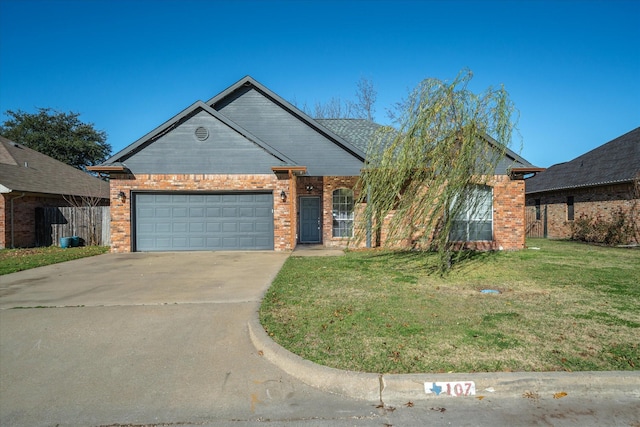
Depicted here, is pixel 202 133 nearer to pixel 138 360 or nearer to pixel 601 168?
pixel 138 360

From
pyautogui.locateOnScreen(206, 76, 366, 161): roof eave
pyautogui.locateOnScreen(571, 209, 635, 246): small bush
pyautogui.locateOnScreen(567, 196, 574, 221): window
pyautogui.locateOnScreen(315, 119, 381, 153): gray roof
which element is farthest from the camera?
pyautogui.locateOnScreen(567, 196, 574, 221): window

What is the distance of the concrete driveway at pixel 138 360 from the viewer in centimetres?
312

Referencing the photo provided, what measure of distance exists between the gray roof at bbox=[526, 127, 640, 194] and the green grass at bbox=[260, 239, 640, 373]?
969 centimetres

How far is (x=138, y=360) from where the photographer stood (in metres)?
4.04

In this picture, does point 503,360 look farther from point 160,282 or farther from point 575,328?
point 160,282

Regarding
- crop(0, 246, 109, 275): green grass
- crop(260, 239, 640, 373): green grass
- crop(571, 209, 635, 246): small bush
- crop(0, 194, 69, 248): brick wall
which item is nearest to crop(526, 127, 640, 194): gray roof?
crop(571, 209, 635, 246): small bush

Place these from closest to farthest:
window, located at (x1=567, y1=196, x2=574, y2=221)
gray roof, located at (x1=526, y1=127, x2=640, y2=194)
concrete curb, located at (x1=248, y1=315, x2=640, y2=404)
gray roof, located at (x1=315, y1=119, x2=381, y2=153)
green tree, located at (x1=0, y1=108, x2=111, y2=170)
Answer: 1. concrete curb, located at (x1=248, y1=315, x2=640, y2=404)
2. gray roof, located at (x1=315, y1=119, x2=381, y2=153)
3. gray roof, located at (x1=526, y1=127, x2=640, y2=194)
4. window, located at (x1=567, y1=196, x2=574, y2=221)
5. green tree, located at (x1=0, y1=108, x2=111, y2=170)

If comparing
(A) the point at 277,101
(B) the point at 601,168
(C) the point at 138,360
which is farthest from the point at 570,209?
(C) the point at 138,360

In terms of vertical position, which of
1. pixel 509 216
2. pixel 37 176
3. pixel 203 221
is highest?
pixel 37 176

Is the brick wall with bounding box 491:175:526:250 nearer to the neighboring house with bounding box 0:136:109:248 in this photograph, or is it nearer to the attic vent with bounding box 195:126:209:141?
the attic vent with bounding box 195:126:209:141

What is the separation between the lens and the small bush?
1584 centimetres

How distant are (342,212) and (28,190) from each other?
13.5 m

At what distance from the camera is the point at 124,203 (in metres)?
13.5

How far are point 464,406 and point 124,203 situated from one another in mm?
13503
